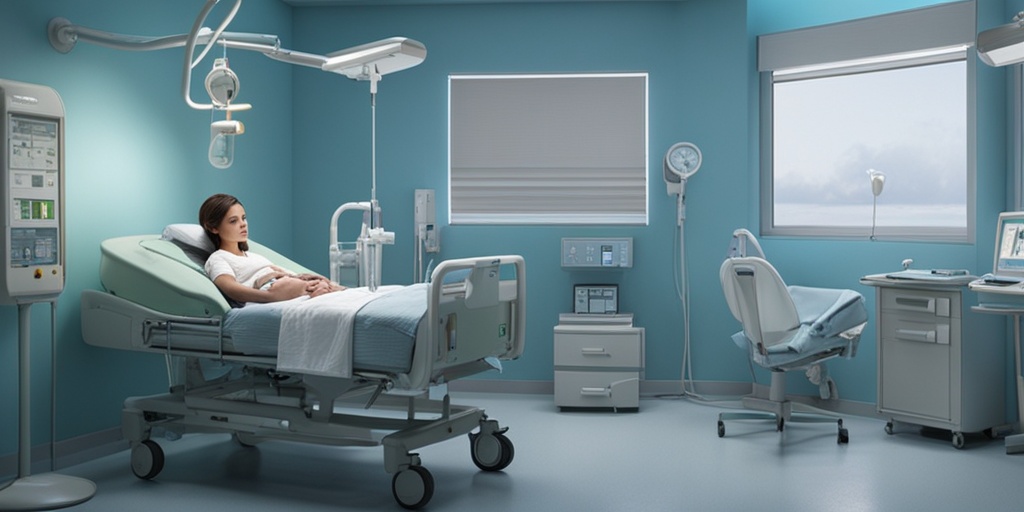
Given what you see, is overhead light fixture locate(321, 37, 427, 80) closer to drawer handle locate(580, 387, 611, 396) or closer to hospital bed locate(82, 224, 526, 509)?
hospital bed locate(82, 224, 526, 509)

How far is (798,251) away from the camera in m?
6.12

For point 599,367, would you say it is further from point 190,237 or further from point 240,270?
point 190,237

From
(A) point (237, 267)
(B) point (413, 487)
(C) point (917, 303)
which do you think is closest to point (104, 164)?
(A) point (237, 267)

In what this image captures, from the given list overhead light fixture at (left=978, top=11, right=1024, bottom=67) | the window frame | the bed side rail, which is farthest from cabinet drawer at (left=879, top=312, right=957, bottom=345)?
the bed side rail

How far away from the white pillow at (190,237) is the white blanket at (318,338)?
40.3 inches

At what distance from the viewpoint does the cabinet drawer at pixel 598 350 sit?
589cm

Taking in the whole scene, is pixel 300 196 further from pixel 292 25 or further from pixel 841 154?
pixel 841 154

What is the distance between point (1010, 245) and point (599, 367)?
2325 millimetres

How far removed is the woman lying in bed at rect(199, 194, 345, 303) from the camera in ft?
14.9

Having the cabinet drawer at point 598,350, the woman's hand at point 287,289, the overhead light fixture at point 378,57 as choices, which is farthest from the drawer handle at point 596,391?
the overhead light fixture at point 378,57

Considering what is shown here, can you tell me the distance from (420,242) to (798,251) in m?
2.37

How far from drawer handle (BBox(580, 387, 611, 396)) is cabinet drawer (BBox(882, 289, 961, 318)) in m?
1.63

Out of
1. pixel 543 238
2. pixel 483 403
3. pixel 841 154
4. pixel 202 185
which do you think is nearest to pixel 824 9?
pixel 841 154

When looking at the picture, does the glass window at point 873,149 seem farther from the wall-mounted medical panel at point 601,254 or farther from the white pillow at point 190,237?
the white pillow at point 190,237
